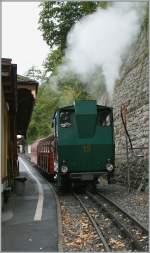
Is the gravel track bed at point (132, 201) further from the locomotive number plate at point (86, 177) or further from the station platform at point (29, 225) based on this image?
the station platform at point (29, 225)

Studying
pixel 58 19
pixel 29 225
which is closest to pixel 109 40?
pixel 58 19

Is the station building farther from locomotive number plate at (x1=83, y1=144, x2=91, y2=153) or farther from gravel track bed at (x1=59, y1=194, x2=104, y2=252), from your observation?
locomotive number plate at (x1=83, y1=144, x2=91, y2=153)

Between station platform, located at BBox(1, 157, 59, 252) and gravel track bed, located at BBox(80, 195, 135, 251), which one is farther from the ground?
station platform, located at BBox(1, 157, 59, 252)

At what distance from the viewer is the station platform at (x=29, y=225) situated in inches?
312

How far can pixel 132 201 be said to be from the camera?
13633mm

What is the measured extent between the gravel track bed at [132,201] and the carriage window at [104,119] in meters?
2.11

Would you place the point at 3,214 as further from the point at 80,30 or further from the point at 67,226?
the point at 80,30

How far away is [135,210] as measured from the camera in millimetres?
11734

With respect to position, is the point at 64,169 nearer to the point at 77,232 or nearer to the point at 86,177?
the point at 86,177

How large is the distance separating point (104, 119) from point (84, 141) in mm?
963

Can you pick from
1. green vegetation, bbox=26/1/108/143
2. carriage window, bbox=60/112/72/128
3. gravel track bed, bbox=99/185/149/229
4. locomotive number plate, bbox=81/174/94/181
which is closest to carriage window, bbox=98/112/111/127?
carriage window, bbox=60/112/72/128

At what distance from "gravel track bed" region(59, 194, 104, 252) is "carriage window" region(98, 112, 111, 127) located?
3.57 m

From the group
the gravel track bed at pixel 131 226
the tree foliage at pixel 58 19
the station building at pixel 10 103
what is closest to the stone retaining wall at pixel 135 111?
the station building at pixel 10 103

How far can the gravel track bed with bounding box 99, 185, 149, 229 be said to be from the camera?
1087 cm
